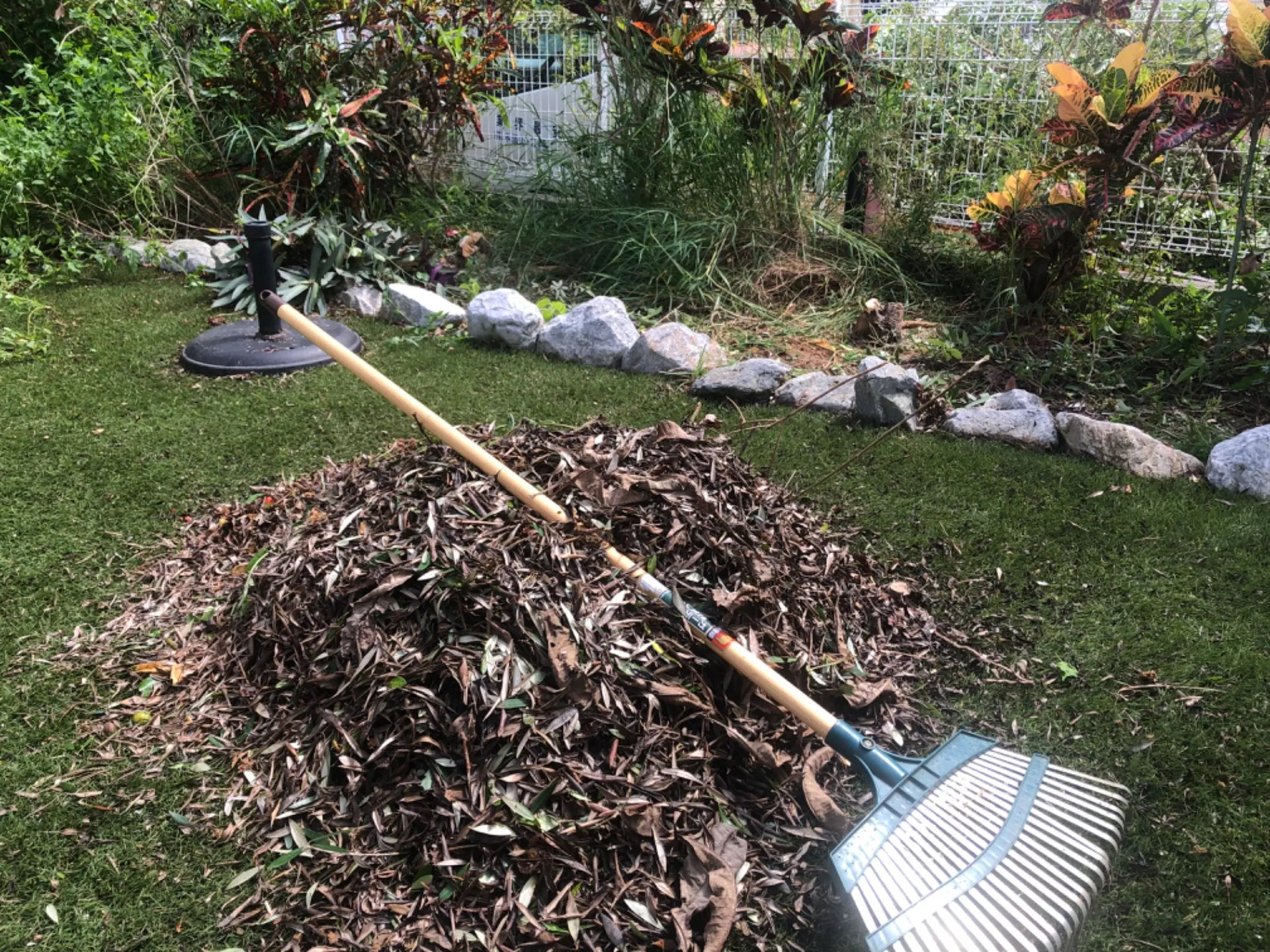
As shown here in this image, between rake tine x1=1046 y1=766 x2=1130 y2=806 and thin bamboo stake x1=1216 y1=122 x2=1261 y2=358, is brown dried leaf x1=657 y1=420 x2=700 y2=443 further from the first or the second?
thin bamboo stake x1=1216 y1=122 x2=1261 y2=358

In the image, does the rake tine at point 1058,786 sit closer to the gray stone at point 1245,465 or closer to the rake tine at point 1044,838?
the rake tine at point 1044,838

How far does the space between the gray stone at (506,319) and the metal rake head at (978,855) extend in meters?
3.06

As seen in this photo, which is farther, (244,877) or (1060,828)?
(244,877)

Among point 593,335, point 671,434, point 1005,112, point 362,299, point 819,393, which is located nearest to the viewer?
point 671,434

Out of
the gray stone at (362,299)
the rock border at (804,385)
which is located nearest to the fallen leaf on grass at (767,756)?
the rock border at (804,385)

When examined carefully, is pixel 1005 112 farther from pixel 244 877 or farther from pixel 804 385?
pixel 244 877

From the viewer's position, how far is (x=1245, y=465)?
3006 mm

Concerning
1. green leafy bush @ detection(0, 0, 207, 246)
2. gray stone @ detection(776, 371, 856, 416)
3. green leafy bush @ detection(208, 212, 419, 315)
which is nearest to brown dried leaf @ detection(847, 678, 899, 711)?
gray stone @ detection(776, 371, 856, 416)

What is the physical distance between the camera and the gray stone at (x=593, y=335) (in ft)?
13.6

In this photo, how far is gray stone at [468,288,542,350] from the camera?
430 centimetres

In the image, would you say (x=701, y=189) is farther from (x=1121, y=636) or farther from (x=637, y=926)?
(x=637, y=926)

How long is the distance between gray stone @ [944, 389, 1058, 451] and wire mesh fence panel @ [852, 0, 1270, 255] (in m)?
1.66

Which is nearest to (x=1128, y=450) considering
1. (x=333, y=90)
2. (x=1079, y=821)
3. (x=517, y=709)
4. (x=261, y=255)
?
(x=1079, y=821)

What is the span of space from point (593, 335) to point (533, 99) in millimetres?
3214
